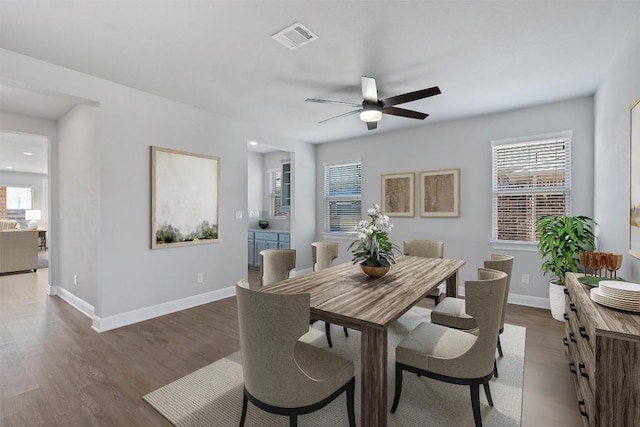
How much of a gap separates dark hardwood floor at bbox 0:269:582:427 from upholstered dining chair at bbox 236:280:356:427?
0.89 metres

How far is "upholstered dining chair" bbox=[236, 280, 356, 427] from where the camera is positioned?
1.36m

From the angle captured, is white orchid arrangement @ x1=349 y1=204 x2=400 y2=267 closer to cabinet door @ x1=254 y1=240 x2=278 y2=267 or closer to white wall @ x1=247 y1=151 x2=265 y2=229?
cabinet door @ x1=254 y1=240 x2=278 y2=267

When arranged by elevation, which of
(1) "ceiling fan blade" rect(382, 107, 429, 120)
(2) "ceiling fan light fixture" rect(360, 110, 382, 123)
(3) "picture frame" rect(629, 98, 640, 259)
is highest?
(1) "ceiling fan blade" rect(382, 107, 429, 120)

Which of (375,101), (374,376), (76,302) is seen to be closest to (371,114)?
(375,101)

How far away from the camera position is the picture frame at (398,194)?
502 centimetres

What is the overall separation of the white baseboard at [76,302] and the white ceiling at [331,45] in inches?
109

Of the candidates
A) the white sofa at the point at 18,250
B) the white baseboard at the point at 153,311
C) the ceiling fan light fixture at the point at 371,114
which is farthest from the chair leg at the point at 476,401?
the white sofa at the point at 18,250

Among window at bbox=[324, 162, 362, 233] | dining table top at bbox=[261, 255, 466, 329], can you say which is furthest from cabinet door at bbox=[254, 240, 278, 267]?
dining table top at bbox=[261, 255, 466, 329]

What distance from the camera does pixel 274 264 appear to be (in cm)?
294

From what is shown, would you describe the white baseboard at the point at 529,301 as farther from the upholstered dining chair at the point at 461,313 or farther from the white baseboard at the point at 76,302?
the white baseboard at the point at 76,302

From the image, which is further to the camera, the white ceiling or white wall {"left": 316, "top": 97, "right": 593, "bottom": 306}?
white wall {"left": 316, "top": 97, "right": 593, "bottom": 306}

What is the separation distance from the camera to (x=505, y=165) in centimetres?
425

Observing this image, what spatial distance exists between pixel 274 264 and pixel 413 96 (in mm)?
2048

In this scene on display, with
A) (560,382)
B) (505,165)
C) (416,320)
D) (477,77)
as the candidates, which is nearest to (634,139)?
(477,77)
